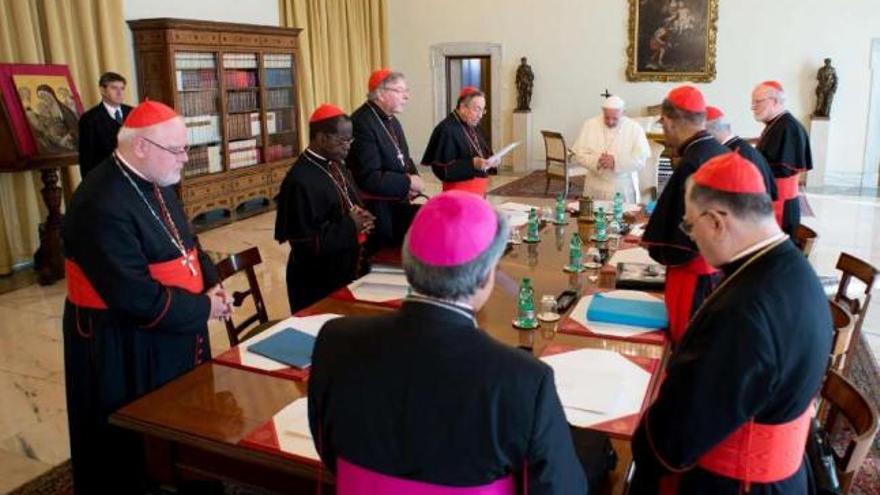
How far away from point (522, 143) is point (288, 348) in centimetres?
971

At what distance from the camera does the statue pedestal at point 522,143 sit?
11484 mm

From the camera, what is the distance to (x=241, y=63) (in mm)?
8289

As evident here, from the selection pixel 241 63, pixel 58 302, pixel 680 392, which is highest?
pixel 241 63

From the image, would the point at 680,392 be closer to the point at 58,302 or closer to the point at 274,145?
the point at 58,302

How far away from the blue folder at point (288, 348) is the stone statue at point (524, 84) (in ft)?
30.8

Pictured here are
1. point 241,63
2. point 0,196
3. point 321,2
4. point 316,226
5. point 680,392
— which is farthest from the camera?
point 321,2

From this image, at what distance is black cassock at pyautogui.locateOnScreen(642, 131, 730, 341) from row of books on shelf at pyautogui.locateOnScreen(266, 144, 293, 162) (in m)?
6.75

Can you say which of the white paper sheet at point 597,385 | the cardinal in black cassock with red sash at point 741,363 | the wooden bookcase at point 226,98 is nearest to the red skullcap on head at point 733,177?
the cardinal in black cassock with red sash at point 741,363

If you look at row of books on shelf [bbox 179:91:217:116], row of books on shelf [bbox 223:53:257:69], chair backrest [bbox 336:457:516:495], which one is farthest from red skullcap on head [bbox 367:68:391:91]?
row of books on shelf [bbox 223:53:257:69]

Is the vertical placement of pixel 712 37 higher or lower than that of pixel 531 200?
higher

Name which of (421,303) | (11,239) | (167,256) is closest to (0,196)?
(11,239)

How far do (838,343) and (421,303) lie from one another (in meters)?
1.68

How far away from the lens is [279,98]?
30.0ft

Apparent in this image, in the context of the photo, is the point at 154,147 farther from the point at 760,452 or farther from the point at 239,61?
the point at 239,61
